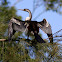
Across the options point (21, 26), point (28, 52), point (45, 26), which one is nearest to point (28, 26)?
point (21, 26)

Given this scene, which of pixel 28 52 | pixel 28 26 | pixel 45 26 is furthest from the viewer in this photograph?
pixel 45 26

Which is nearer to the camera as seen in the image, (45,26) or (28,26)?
(28,26)

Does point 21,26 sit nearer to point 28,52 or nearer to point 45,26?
point 45,26

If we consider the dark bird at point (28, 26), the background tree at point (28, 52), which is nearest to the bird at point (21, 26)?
the dark bird at point (28, 26)

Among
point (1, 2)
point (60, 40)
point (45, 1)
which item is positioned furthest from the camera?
point (45, 1)

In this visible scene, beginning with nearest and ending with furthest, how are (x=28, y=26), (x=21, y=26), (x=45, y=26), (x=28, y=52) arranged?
(x=28, y=52), (x=21, y=26), (x=28, y=26), (x=45, y=26)

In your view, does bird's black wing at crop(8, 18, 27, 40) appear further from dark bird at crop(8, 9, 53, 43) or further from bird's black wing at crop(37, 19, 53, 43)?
bird's black wing at crop(37, 19, 53, 43)

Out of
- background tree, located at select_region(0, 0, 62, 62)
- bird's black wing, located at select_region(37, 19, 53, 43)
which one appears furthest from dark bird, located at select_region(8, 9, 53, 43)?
background tree, located at select_region(0, 0, 62, 62)

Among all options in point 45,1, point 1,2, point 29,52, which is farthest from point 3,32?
point 45,1

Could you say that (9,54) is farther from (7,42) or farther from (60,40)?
(60,40)

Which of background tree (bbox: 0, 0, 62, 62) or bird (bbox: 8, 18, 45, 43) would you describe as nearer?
background tree (bbox: 0, 0, 62, 62)

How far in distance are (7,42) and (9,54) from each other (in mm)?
211

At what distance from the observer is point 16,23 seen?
254cm

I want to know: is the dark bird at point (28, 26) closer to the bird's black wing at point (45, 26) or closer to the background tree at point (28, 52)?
the bird's black wing at point (45, 26)
